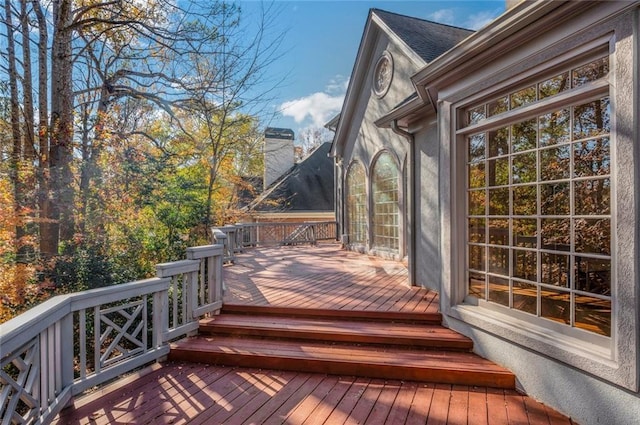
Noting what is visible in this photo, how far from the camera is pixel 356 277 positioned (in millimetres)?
6352

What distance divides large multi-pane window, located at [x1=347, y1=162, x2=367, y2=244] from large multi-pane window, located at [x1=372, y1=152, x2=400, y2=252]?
24.9 inches

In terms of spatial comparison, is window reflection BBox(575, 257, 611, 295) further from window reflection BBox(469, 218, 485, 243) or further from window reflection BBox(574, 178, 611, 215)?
window reflection BBox(469, 218, 485, 243)

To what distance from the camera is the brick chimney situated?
16.8m

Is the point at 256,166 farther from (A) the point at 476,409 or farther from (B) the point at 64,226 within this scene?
(A) the point at 476,409

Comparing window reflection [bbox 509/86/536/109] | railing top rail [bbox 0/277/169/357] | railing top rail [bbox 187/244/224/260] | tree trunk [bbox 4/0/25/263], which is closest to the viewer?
railing top rail [bbox 0/277/169/357]

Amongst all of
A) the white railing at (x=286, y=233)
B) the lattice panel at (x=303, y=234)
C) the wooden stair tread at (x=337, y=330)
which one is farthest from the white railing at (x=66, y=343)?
the lattice panel at (x=303, y=234)

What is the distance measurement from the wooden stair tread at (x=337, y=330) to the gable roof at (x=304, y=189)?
11.8 meters

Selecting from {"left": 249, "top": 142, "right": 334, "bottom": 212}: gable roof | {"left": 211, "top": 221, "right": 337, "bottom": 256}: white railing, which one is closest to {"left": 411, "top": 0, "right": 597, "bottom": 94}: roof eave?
{"left": 211, "top": 221, "right": 337, "bottom": 256}: white railing

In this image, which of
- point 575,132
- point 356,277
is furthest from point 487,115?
point 356,277

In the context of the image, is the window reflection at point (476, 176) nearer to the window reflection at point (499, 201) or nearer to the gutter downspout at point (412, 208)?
the window reflection at point (499, 201)

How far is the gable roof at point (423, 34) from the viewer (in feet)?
23.6

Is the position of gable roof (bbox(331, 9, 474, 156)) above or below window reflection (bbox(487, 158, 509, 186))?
above

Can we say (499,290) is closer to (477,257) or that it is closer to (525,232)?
(477,257)

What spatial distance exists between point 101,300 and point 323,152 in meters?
16.6
